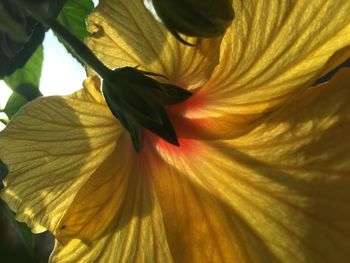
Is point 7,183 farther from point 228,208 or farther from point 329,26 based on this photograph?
point 329,26

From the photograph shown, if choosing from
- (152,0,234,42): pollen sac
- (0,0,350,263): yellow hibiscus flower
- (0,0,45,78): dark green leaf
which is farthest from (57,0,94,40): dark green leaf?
(152,0,234,42): pollen sac

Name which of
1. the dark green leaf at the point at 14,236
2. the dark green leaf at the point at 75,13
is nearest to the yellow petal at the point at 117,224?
the dark green leaf at the point at 14,236

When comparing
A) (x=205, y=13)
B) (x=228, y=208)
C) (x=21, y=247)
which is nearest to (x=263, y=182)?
(x=228, y=208)

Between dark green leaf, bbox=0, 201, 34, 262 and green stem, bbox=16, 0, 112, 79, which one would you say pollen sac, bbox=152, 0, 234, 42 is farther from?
dark green leaf, bbox=0, 201, 34, 262

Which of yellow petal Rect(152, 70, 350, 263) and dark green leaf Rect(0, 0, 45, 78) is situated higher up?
dark green leaf Rect(0, 0, 45, 78)

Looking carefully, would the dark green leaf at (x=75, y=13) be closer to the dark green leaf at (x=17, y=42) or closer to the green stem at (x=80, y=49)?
the dark green leaf at (x=17, y=42)
